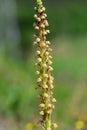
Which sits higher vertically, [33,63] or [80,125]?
[33,63]

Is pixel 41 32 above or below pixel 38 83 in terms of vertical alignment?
above

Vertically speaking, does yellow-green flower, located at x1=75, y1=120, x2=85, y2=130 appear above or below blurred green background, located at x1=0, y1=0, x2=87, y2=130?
below

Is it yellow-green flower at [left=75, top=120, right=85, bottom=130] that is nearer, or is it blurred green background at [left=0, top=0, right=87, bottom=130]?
yellow-green flower at [left=75, top=120, right=85, bottom=130]

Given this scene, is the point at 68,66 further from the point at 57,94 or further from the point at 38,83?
the point at 38,83

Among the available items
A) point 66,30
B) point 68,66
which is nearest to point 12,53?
point 68,66

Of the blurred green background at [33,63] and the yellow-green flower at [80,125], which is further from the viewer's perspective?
the blurred green background at [33,63]

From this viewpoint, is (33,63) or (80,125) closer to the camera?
(80,125)

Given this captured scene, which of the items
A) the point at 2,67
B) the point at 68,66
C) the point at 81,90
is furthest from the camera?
the point at 68,66

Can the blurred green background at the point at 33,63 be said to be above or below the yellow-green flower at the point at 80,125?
above
